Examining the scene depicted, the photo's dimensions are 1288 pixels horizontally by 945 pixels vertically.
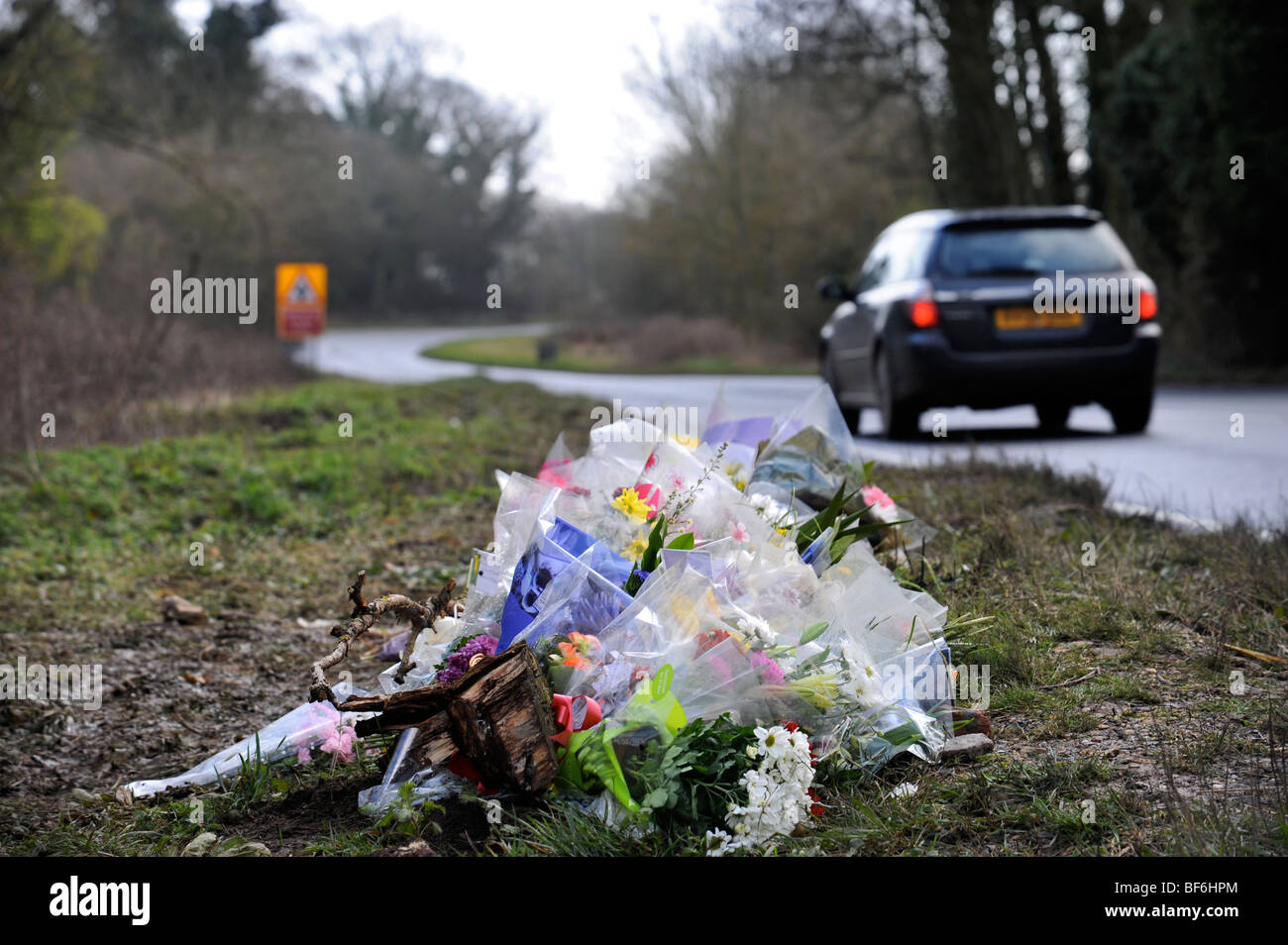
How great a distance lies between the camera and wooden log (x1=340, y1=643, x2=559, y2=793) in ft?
9.73

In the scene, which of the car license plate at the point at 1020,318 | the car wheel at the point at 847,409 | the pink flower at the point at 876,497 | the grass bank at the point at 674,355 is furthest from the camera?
the grass bank at the point at 674,355

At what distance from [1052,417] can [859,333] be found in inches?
75.3

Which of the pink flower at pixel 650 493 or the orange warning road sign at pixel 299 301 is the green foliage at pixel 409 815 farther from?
the orange warning road sign at pixel 299 301

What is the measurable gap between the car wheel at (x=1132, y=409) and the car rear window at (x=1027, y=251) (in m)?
1.10

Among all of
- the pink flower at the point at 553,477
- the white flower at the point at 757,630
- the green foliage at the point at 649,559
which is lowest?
the white flower at the point at 757,630

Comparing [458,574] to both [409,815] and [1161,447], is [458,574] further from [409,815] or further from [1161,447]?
[1161,447]

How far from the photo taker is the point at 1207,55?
16.4 m

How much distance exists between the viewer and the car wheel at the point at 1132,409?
10703 mm

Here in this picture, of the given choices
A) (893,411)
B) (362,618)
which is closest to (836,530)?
(362,618)

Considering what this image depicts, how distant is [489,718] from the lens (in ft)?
9.70

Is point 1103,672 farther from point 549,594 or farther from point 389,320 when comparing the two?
point 389,320

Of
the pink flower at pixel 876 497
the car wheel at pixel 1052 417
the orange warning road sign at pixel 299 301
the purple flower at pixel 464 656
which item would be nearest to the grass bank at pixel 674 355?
the orange warning road sign at pixel 299 301
